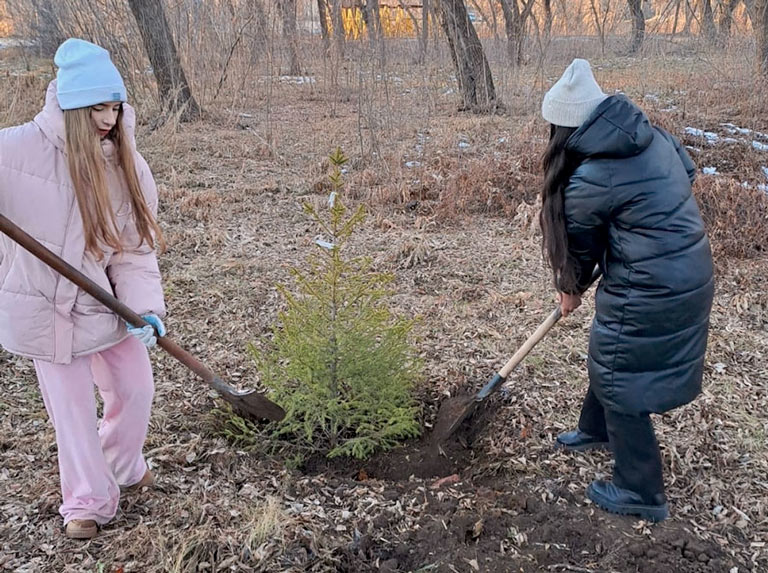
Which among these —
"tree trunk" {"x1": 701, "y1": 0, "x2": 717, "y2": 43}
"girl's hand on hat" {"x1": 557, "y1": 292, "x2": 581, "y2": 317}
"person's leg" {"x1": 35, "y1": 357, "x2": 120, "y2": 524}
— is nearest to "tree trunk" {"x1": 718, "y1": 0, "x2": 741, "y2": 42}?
"tree trunk" {"x1": 701, "y1": 0, "x2": 717, "y2": 43}

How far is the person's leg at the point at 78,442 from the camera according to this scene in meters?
2.52

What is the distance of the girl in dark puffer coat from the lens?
2.40 meters

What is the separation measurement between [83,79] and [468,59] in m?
9.24

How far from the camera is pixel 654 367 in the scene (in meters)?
2.53

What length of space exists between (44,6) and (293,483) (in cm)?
1030

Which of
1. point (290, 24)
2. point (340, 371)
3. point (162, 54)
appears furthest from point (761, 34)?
point (340, 371)

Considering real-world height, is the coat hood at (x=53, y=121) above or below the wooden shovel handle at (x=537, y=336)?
above

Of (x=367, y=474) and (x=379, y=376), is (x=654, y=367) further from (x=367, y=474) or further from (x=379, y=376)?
(x=367, y=474)

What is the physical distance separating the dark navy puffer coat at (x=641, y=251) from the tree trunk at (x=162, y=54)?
8.22 metres

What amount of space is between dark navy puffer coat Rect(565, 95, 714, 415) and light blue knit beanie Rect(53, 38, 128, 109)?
1640 millimetres

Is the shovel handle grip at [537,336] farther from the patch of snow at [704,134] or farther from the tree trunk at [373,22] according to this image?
the patch of snow at [704,134]

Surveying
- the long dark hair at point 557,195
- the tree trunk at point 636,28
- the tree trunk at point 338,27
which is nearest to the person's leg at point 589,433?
the long dark hair at point 557,195

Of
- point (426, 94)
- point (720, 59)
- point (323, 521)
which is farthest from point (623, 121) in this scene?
point (720, 59)

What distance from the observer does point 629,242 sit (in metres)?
2.45
